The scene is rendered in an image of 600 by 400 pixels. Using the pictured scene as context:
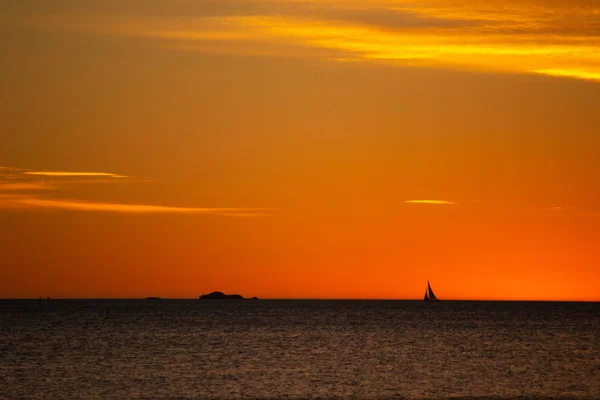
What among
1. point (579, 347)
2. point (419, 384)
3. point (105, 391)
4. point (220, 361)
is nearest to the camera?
point (105, 391)

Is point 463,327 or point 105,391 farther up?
point 463,327

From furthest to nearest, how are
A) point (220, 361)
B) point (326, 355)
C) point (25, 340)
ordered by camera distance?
point (25, 340), point (326, 355), point (220, 361)

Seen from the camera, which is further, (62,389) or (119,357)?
(119,357)

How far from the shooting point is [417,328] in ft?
574

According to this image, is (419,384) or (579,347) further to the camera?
(579,347)

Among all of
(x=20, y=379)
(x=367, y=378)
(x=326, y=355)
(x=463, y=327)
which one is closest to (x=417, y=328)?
(x=463, y=327)

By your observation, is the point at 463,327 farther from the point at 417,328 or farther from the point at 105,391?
the point at 105,391

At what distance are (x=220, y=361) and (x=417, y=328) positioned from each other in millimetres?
78937

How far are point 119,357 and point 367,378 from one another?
106ft

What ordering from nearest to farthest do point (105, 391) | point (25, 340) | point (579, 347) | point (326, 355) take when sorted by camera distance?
1. point (105, 391)
2. point (326, 355)
3. point (579, 347)
4. point (25, 340)

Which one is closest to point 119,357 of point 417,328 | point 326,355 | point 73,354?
point 73,354

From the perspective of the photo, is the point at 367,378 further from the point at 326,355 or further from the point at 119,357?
the point at 119,357

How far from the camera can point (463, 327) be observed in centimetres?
18250

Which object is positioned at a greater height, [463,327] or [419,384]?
[463,327]
